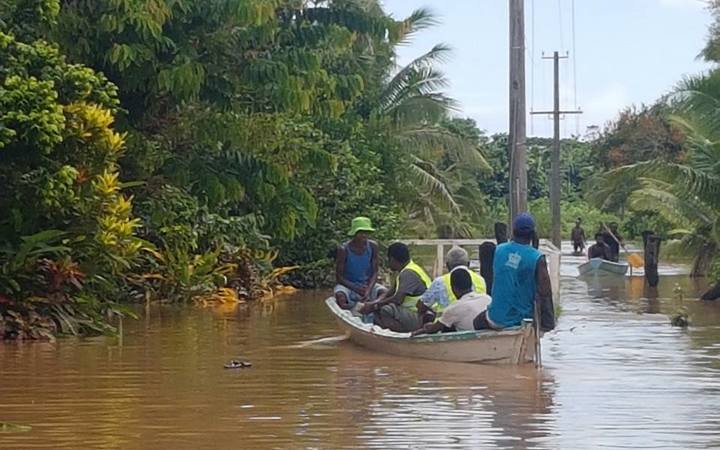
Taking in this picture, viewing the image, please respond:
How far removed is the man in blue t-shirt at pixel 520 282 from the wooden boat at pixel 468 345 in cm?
14

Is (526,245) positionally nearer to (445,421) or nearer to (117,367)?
(445,421)

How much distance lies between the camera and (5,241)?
17141mm

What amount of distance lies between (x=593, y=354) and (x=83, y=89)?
6858 millimetres

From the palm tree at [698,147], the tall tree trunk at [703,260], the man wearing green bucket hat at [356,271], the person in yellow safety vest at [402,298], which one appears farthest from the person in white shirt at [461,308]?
the tall tree trunk at [703,260]

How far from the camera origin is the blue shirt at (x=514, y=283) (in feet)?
44.0

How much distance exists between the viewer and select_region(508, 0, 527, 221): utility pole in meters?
20.1

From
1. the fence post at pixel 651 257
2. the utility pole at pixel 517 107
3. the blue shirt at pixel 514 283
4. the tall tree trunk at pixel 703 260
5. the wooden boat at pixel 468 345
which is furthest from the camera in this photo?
the tall tree trunk at pixel 703 260

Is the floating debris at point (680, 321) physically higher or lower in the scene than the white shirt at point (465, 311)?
lower

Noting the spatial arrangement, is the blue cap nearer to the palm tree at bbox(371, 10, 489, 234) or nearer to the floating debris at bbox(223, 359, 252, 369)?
the floating debris at bbox(223, 359, 252, 369)

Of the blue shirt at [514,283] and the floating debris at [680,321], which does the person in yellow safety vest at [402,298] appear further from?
the floating debris at [680,321]

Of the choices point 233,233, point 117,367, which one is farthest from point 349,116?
point 117,367

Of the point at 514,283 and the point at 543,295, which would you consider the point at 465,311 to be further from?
the point at 543,295

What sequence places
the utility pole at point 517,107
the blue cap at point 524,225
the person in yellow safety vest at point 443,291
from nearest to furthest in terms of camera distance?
the blue cap at point 524,225, the person in yellow safety vest at point 443,291, the utility pole at point 517,107

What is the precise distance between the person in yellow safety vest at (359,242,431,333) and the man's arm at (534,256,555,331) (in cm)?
255
